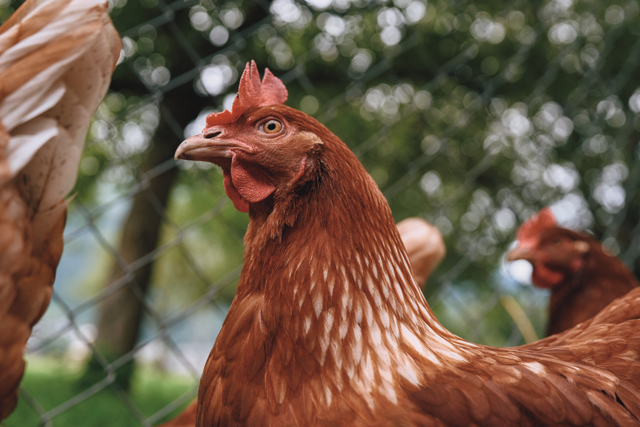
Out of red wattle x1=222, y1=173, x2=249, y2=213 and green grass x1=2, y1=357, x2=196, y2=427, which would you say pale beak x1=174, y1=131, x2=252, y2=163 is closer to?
red wattle x1=222, y1=173, x2=249, y2=213

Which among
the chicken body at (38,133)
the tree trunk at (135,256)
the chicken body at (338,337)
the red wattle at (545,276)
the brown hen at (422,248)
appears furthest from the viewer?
the tree trunk at (135,256)

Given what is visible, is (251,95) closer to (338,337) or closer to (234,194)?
(234,194)

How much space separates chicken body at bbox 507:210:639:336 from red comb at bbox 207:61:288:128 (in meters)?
1.46

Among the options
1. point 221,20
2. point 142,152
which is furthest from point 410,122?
point 142,152

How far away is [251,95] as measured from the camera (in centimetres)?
98

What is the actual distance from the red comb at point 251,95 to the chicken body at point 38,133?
0.28 meters

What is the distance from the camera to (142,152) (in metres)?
4.19

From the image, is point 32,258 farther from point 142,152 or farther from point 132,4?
point 142,152

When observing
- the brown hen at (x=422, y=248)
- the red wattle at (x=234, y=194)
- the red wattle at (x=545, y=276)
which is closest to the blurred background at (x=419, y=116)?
the red wattle at (x=545, y=276)

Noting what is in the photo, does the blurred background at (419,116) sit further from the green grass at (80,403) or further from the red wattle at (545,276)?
the red wattle at (545,276)

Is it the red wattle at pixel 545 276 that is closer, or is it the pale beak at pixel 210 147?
the pale beak at pixel 210 147

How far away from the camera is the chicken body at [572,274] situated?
1.82 meters

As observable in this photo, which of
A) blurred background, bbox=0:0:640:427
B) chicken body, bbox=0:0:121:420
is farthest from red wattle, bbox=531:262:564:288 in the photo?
chicken body, bbox=0:0:121:420

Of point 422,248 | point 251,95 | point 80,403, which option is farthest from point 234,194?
point 80,403
